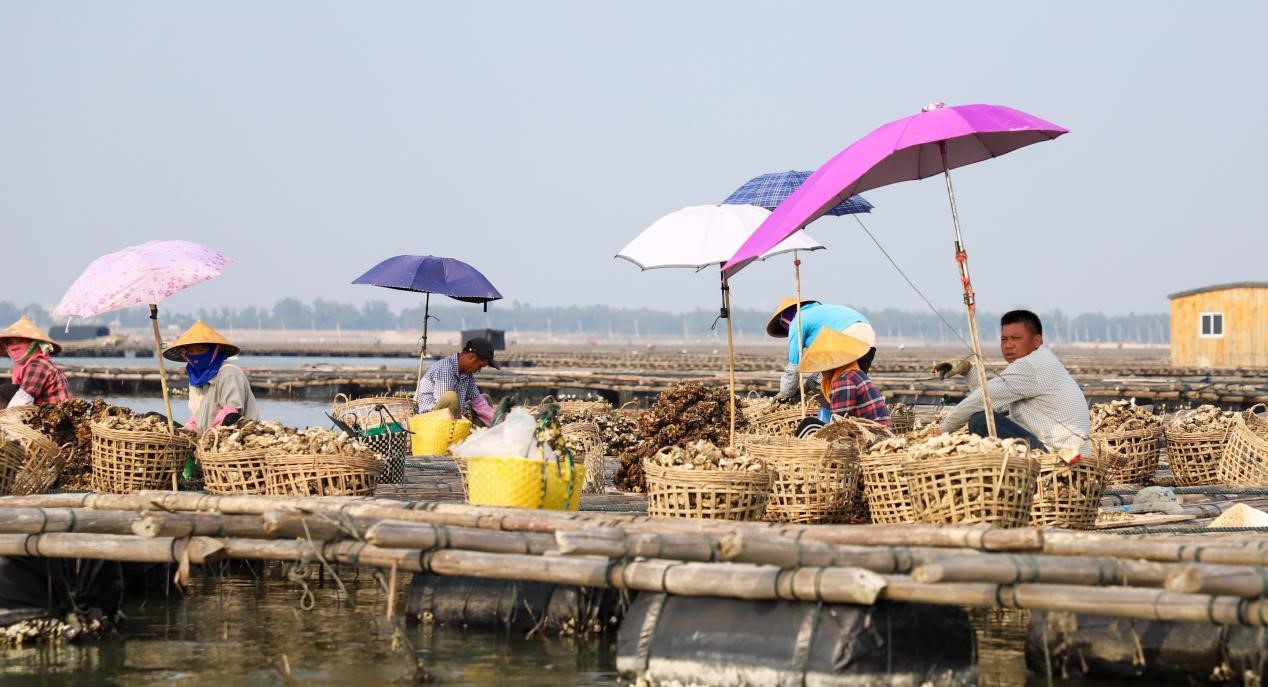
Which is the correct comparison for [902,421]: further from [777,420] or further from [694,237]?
[694,237]

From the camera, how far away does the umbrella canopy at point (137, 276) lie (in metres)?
9.88

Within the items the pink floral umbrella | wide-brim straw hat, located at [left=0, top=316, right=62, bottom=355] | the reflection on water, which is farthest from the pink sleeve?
the reflection on water

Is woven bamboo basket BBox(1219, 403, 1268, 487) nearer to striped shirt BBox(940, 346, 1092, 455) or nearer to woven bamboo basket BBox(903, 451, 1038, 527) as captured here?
striped shirt BBox(940, 346, 1092, 455)

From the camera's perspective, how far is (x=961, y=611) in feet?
20.9

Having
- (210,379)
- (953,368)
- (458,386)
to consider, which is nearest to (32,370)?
(210,379)

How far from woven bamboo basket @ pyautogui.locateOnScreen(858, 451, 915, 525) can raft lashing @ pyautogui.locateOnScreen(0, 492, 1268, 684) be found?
99cm

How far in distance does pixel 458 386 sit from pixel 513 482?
210 inches

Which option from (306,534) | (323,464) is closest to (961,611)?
(306,534)

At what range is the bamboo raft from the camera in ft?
18.6

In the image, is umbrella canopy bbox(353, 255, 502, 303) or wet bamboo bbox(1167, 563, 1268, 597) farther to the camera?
umbrella canopy bbox(353, 255, 502, 303)

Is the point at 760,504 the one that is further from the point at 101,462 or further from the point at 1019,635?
the point at 101,462

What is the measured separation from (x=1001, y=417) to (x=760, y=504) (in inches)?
66.9

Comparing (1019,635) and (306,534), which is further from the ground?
(306,534)

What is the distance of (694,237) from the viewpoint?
394 inches
